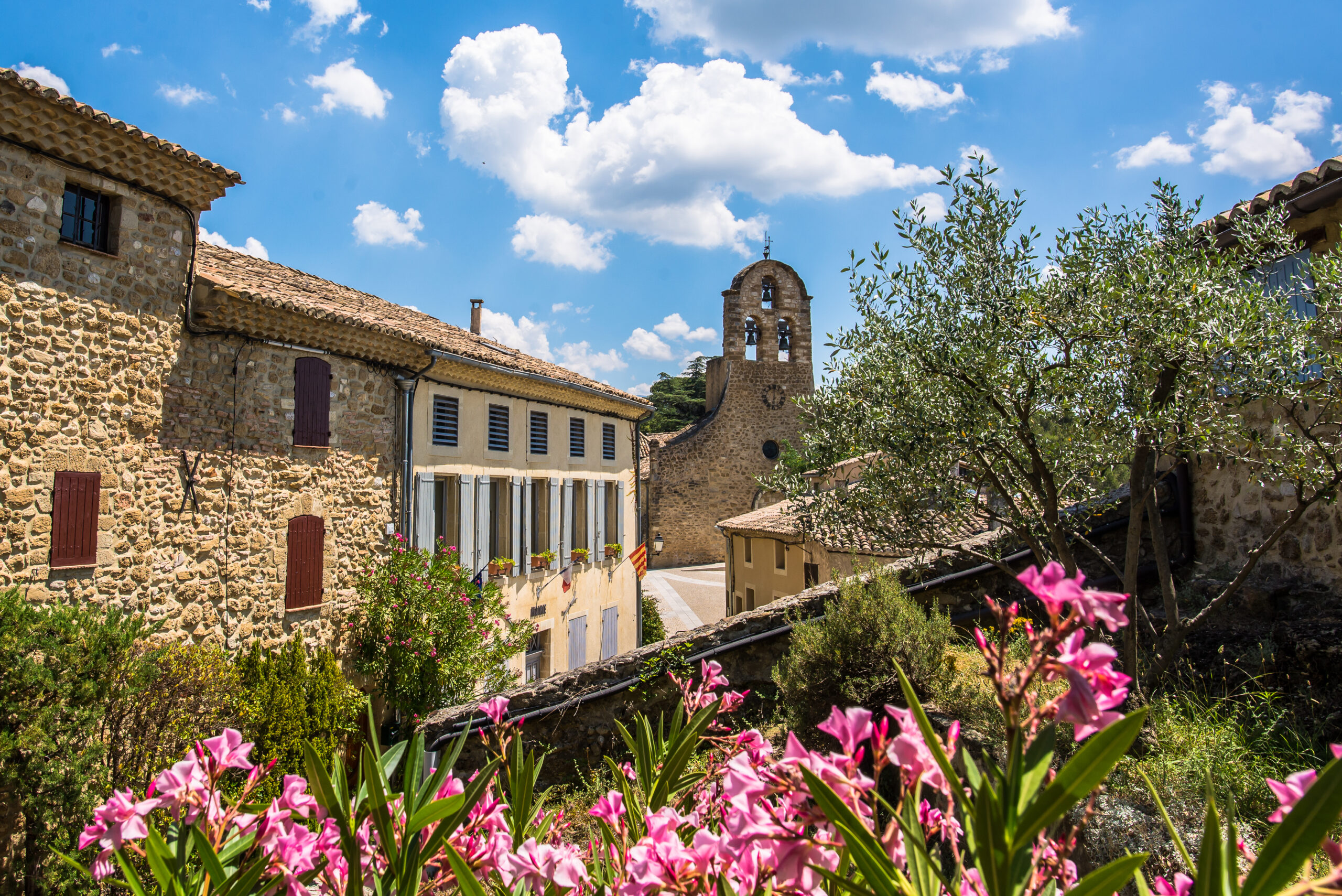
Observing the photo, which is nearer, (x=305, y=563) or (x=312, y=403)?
(x=305, y=563)

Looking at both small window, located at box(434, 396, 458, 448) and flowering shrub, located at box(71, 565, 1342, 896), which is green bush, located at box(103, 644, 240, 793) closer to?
small window, located at box(434, 396, 458, 448)

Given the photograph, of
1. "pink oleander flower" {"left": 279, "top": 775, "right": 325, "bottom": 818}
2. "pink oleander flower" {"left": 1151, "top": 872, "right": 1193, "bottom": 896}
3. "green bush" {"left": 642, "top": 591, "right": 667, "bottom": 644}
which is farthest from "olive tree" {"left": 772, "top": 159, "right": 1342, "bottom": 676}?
"green bush" {"left": 642, "top": 591, "right": 667, "bottom": 644}

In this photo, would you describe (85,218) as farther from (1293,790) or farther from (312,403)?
(1293,790)

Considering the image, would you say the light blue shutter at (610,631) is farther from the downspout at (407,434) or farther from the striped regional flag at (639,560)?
the downspout at (407,434)

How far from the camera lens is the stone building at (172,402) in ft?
20.9

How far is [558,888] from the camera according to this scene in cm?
178

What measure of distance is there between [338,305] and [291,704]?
17.9ft

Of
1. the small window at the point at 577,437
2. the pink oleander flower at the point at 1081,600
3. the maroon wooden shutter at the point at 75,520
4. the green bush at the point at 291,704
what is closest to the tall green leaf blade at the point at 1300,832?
the pink oleander flower at the point at 1081,600

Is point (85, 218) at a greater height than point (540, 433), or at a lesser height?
greater

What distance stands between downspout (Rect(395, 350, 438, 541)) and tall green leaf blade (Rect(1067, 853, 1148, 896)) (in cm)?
1020

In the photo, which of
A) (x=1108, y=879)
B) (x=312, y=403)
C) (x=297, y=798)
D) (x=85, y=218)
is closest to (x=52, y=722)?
(x=312, y=403)

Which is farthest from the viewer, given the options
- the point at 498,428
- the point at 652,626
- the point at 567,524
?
the point at 652,626

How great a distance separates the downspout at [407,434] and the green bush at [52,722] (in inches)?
171

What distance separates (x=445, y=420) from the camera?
11.2m
